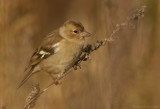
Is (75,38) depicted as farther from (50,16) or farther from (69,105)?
(50,16)

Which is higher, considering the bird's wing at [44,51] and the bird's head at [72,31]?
the bird's head at [72,31]

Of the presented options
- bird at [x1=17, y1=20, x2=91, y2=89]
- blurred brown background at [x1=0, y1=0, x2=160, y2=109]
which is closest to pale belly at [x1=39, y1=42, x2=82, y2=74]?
bird at [x1=17, y1=20, x2=91, y2=89]

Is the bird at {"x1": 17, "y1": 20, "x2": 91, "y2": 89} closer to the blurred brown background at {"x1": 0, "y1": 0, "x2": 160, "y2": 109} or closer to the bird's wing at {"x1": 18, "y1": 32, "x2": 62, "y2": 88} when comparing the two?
the bird's wing at {"x1": 18, "y1": 32, "x2": 62, "y2": 88}

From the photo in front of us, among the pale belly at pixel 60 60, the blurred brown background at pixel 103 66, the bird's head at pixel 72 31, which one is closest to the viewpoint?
the blurred brown background at pixel 103 66

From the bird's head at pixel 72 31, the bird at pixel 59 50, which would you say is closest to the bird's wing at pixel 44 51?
the bird at pixel 59 50

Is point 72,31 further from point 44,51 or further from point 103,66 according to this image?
point 103,66

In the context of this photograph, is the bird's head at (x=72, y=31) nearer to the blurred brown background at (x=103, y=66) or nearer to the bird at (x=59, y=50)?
the bird at (x=59, y=50)

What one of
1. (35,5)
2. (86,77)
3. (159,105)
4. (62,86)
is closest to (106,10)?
(86,77)

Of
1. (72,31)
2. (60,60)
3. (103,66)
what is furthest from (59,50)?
(103,66)
